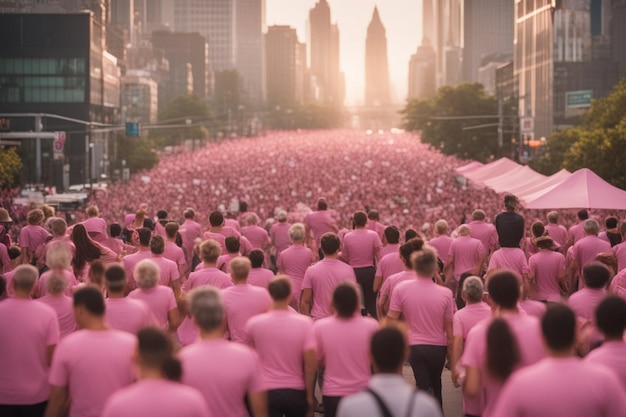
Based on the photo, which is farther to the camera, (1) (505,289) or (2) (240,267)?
(2) (240,267)

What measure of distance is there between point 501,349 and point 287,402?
2733mm

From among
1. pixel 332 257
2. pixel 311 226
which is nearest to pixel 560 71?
pixel 311 226

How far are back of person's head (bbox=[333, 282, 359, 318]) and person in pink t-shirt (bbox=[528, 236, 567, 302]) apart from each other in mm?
5494

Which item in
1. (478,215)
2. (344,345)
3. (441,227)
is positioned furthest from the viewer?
(478,215)

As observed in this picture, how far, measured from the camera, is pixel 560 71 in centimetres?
11875

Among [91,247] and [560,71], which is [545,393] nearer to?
[91,247]

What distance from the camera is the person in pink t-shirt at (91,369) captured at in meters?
6.96

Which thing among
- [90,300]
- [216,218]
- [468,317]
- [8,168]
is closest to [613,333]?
[468,317]

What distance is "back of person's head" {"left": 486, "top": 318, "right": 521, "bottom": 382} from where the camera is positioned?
589 centimetres

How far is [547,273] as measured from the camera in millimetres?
13086

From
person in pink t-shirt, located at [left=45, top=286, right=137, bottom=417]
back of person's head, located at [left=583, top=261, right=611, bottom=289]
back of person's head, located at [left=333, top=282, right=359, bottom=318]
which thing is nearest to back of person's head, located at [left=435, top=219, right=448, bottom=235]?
back of person's head, located at [left=583, top=261, right=611, bottom=289]

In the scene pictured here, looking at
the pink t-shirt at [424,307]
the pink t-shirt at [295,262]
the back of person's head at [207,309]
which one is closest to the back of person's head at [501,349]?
the back of person's head at [207,309]

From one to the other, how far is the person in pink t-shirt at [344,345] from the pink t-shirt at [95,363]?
1.49 meters

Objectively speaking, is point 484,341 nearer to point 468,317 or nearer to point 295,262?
point 468,317
